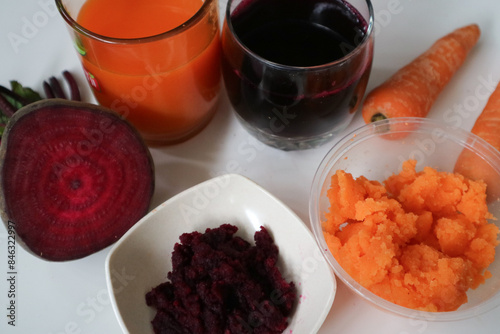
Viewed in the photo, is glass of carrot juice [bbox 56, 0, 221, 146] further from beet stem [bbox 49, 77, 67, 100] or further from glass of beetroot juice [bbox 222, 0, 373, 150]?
beet stem [bbox 49, 77, 67, 100]

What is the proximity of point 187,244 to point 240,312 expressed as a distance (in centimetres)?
17

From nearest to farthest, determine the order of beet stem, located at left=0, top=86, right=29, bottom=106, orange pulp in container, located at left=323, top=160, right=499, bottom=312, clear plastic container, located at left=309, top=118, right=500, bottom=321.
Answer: orange pulp in container, located at left=323, top=160, right=499, bottom=312 < clear plastic container, located at left=309, top=118, right=500, bottom=321 < beet stem, located at left=0, top=86, right=29, bottom=106

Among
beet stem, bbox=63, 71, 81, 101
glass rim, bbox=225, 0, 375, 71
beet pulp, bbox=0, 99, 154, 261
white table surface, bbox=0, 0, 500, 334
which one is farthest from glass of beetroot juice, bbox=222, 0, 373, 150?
beet stem, bbox=63, 71, 81, 101

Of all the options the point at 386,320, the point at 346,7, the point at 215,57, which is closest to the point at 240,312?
the point at 386,320

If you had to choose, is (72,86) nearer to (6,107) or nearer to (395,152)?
(6,107)

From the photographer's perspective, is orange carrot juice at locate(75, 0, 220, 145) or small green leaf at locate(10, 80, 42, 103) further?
small green leaf at locate(10, 80, 42, 103)

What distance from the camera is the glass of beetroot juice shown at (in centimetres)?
92

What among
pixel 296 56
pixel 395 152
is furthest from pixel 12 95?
pixel 395 152

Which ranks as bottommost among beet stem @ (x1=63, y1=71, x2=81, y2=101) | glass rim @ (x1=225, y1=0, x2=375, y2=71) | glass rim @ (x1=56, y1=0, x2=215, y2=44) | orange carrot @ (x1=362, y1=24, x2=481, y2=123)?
orange carrot @ (x1=362, y1=24, x2=481, y2=123)

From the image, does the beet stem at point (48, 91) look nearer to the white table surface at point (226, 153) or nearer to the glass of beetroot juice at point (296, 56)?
the white table surface at point (226, 153)

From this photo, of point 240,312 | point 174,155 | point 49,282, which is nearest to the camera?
point 240,312

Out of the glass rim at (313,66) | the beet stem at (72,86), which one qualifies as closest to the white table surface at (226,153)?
the beet stem at (72,86)

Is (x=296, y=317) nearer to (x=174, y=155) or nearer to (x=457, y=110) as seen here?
(x=174, y=155)

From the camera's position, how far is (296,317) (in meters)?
0.89
